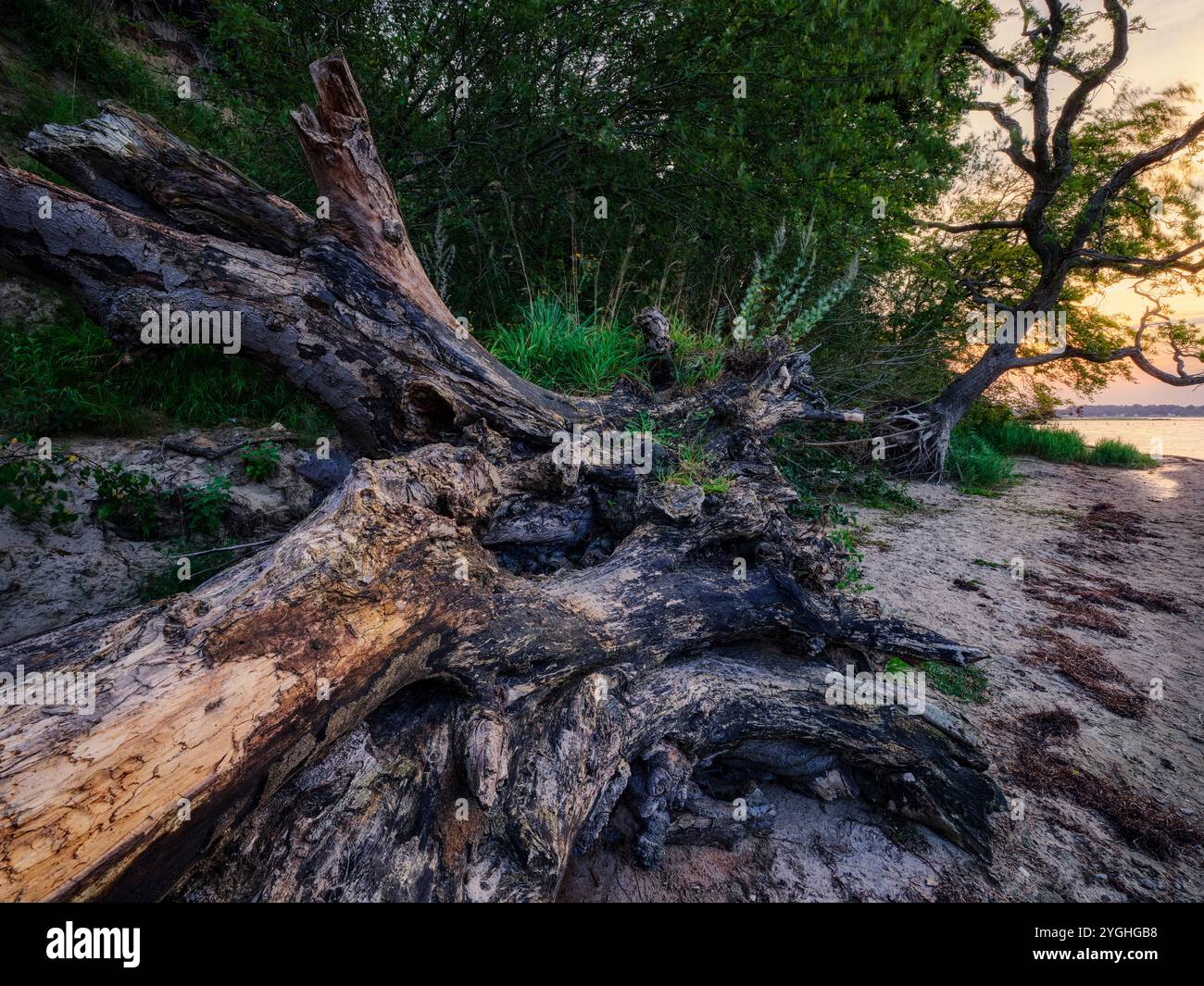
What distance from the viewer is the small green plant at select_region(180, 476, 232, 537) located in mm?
3650

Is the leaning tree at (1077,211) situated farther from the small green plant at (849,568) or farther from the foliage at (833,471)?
the small green plant at (849,568)

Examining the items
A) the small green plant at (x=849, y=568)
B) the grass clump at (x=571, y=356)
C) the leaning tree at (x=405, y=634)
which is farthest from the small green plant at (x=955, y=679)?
the grass clump at (x=571, y=356)

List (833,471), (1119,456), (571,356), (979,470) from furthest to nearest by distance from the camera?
1. (1119,456)
2. (979,470)
3. (833,471)
4. (571,356)

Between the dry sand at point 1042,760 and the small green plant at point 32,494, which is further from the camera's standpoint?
the small green plant at point 32,494

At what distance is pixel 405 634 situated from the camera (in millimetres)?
2039

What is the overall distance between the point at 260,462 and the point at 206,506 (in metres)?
0.62

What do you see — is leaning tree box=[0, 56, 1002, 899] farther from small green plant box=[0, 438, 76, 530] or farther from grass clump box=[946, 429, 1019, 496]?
grass clump box=[946, 429, 1019, 496]

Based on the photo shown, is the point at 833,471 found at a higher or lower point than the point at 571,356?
lower

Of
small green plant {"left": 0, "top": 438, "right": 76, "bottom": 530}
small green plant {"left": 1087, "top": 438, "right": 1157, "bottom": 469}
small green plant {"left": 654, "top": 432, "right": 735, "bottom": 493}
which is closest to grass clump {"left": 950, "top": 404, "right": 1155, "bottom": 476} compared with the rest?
small green plant {"left": 1087, "top": 438, "right": 1157, "bottom": 469}

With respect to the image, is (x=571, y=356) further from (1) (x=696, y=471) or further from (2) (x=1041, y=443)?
(2) (x=1041, y=443)

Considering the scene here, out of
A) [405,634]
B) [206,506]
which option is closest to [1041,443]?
[405,634]

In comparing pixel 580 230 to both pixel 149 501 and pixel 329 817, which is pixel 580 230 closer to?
pixel 149 501

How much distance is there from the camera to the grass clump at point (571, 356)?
14.7 ft

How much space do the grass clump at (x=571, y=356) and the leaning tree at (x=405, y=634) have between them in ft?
1.43
